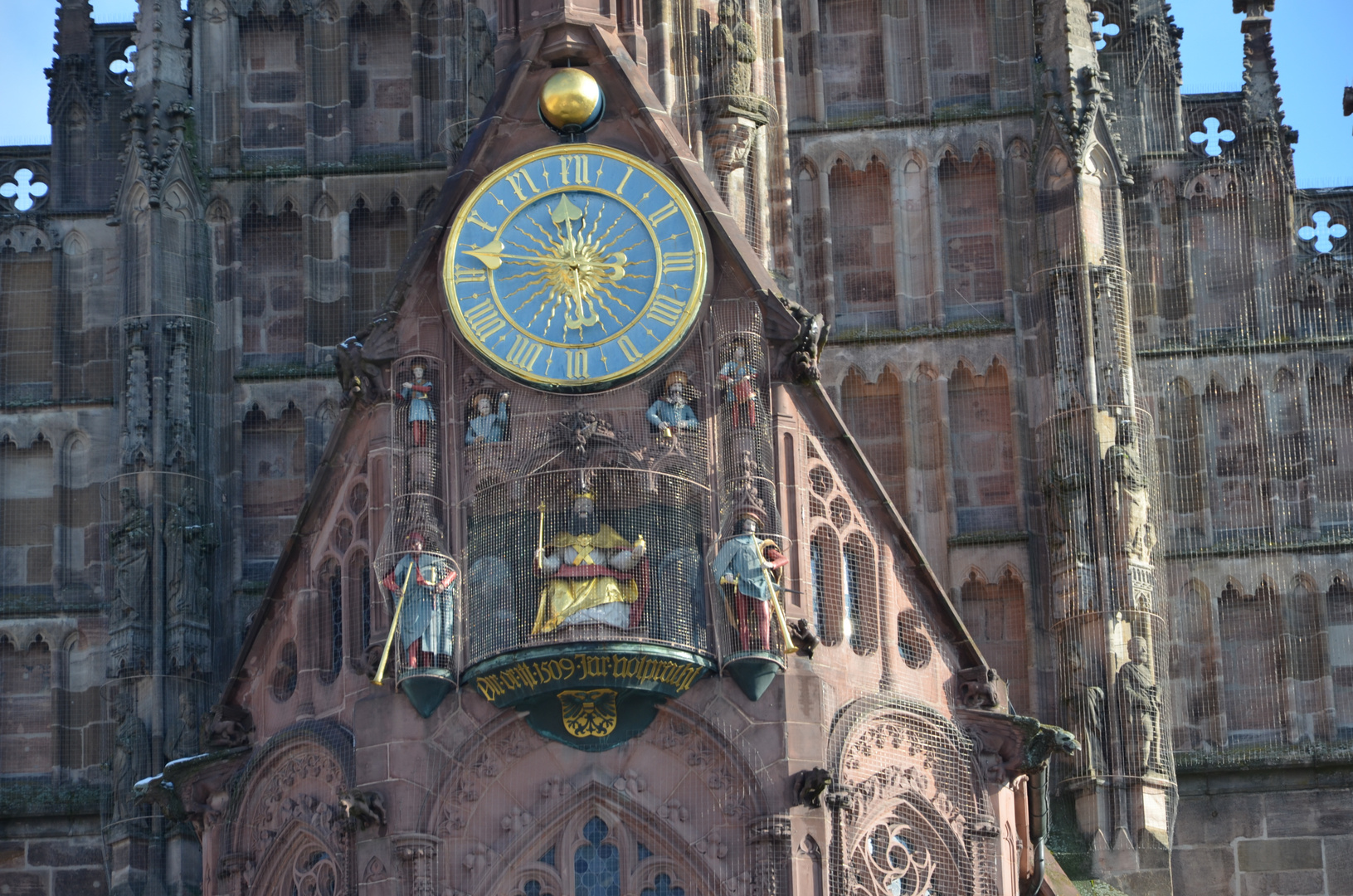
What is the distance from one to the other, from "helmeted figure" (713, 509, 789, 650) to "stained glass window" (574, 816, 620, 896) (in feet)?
7.18

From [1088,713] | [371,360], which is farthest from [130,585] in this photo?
[1088,713]

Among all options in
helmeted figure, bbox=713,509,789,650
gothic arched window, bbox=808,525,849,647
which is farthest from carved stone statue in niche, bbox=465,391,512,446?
gothic arched window, bbox=808,525,849,647

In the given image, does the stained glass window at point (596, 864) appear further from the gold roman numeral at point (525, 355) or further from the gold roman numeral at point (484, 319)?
the gold roman numeral at point (484, 319)

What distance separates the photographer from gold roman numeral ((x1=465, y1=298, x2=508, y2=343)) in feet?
105

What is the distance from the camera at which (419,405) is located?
31.9m

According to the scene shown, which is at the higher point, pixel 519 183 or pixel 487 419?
pixel 519 183

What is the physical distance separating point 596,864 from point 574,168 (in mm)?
6508

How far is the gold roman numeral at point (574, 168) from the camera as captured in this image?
105 feet

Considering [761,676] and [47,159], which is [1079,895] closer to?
[761,676]

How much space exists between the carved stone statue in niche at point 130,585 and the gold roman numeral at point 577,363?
22.3 feet

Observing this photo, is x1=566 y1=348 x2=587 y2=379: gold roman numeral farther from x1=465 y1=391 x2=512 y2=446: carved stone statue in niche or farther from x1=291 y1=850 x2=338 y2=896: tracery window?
x1=291 y1=850 x2=338 y2=896: tracery window

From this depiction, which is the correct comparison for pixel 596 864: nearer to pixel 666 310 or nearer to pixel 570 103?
pixel 666 310

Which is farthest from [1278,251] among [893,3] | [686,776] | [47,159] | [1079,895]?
[47,159]

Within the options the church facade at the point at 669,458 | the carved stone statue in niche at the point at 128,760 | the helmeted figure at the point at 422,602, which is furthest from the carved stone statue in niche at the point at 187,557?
the helmeted figure at the point at 422,602
